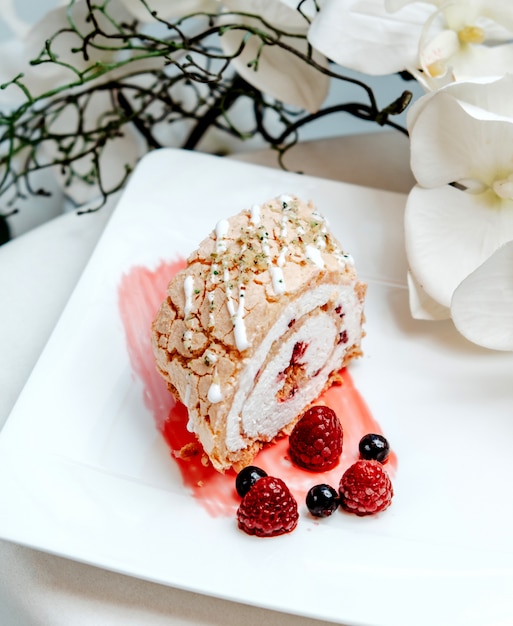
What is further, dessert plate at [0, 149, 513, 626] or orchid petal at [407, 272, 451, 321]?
orchid petal at [407, 272, 451, 321]

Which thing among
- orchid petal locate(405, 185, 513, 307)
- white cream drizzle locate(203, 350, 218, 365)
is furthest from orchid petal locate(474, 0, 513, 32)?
white cream drizzle locate(203, 350, 218, 365)

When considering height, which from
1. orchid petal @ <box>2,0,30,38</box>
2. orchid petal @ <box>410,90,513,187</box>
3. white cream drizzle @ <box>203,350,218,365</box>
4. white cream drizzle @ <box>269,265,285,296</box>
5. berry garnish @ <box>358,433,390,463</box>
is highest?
orchid petal @ <box>2,0,30,38</box>

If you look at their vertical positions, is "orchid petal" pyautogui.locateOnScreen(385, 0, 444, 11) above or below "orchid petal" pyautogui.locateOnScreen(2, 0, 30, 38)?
below

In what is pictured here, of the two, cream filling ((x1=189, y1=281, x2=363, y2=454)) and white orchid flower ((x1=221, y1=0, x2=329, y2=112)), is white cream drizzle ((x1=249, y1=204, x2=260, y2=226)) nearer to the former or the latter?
cream filling ((x1=189, y1=281, x2=363, y2=454))

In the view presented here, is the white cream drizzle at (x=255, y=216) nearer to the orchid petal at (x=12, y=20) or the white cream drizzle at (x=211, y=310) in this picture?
the white cream drizzle at (x=211, y=310)

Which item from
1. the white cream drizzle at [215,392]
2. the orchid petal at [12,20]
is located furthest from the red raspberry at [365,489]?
the orchid petal at [12,20]

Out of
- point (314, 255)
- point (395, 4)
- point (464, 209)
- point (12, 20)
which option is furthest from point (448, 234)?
point (12, 20)
